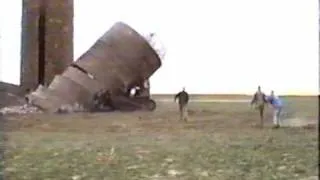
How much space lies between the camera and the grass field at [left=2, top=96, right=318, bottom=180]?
294 inches

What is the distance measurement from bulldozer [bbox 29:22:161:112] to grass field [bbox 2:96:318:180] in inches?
323

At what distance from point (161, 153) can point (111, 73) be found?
1529 centimetres

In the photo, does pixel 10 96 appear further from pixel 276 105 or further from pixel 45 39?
pixel 276 105

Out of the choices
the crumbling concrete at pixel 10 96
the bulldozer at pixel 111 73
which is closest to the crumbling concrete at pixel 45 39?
the bulldozer at pixel 111 73

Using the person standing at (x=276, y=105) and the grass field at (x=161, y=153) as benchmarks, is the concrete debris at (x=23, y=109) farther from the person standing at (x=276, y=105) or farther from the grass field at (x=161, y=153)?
the person standing at (x=276, y=105)

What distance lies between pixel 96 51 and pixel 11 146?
585 inches

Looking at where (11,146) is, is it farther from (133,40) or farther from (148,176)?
(133,40)

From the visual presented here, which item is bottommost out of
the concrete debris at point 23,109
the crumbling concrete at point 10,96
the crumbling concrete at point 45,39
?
the concrete debris at point 23,109

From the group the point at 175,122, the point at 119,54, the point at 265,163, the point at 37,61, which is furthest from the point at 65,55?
the point at 265,163

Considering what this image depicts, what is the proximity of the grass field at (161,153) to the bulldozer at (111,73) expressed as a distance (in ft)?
26.9

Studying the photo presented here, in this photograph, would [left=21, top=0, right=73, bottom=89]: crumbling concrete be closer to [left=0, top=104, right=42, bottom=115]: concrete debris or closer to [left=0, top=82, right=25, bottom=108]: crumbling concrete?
[left=0, top=82, right=25, bottom=108]: crumbling concrete

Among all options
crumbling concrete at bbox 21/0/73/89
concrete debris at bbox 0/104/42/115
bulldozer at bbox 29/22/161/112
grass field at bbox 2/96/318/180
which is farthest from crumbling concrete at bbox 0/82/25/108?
grass field at bbox 2/96/318/180

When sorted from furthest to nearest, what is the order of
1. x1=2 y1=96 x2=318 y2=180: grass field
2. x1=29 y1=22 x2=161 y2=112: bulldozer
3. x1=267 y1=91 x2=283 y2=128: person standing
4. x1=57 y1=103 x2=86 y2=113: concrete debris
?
x1=29 y1=22 x2=161 y2=112: bulldozer < x1=57 y1=103 x2=86 y2=113: concrete debris < x1=267 y1=91 x2=283 y2=128: person standing < x1=2 y1=96 x2=318 y2=180: grass field

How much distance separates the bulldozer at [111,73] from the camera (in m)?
24.2
